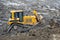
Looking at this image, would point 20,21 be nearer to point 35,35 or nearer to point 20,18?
point 20,18

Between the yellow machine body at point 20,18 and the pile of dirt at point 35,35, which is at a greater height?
the yellow machine body at point 20,18

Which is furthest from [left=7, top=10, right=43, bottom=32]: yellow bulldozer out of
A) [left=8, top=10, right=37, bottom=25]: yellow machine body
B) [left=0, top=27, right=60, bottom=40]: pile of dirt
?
[left=0, top=27, right=60, bottom=40]: pile of dirt

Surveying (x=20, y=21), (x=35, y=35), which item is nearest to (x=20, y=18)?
(x=20, y=21)

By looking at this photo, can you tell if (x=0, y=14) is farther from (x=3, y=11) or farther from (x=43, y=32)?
(x=43, y=32)

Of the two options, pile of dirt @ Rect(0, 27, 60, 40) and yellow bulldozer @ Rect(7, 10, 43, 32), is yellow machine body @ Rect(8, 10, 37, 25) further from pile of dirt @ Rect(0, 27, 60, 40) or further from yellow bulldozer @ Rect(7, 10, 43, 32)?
pile of dirt @ Rect(0, 27, 60, 40)

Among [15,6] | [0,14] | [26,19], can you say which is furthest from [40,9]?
[26,19]

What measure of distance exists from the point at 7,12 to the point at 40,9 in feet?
7.79

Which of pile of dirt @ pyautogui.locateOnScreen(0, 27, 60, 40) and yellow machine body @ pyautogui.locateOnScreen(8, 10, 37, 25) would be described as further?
yellow machine body @ pyautogui.locateOnScreen(8, 10, 37, 25)

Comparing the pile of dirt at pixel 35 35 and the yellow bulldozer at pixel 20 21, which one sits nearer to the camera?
the pile of dirt at pixel 35 35

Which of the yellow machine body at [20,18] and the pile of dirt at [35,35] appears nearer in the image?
the pile of dirt at [35,35]

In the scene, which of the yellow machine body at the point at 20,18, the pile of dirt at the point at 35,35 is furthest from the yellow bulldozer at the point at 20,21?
the pile of dirt at the point at 35,35

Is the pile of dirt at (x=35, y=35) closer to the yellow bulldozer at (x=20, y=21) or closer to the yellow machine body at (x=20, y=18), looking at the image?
the yellow bulldozer at (x=20, y=21)

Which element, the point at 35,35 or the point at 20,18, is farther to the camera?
the point at 20,18

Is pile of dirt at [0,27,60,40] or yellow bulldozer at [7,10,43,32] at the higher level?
yellow bulldozer at [7,10,43,32]
